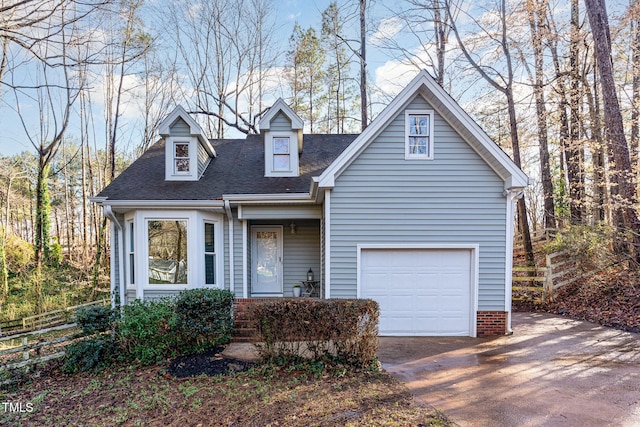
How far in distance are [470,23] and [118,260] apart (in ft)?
50.6

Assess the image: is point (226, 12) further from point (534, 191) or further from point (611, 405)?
point (534, 191)

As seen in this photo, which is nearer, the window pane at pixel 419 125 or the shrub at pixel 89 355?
the shrub at pixel 89 355

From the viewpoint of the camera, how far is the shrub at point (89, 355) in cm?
585

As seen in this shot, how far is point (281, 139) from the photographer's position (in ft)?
30.6

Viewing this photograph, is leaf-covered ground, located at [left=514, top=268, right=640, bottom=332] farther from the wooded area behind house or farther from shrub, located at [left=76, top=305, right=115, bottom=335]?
shrub, located at [left=76, top=305, right=115, bottom=335]

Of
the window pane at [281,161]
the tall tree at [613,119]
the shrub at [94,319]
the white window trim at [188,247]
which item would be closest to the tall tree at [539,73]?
the tall tree at [613,119]

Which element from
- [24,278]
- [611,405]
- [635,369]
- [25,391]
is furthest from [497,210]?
[24,278]

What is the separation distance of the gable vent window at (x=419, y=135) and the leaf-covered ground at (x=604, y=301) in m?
6.19

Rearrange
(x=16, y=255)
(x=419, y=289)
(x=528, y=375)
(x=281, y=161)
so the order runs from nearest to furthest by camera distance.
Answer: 1. (x=528, y=375)
2. (x=419, y=289)
3. (x=281, y=161)
4. (x=16, y=255)

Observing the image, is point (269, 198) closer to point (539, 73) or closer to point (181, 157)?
point (181, 157)

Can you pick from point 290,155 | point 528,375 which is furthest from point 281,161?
point 528,375

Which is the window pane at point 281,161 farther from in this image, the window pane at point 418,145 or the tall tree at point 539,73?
the tall tree at point 539,73

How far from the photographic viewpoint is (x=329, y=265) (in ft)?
23.1

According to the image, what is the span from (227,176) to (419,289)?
19.8 feet
